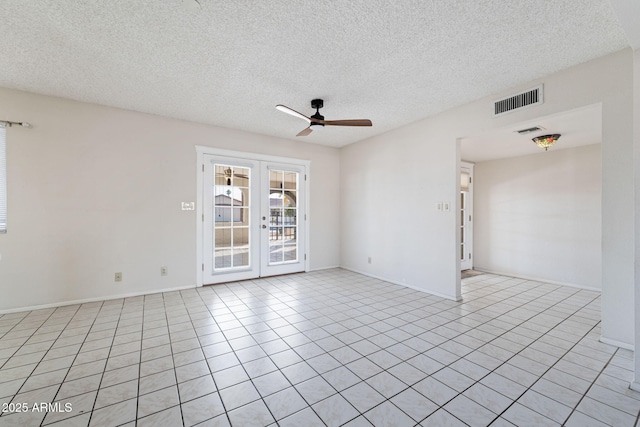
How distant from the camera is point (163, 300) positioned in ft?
12.4

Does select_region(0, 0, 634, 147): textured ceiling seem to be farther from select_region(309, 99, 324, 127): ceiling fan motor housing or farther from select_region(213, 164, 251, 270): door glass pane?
select_region(213, 164, 251, 270): door glass pane

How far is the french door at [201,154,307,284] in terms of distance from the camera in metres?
4.59

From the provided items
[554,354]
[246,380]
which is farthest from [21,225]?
[554,354]

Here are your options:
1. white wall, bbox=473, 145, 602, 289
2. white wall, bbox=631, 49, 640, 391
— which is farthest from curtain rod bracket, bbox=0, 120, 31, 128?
white wall, bbox=473, 145, 602, 289

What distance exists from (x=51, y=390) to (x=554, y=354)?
399cm

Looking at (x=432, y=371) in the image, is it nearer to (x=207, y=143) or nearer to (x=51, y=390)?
(x=51, y=390)

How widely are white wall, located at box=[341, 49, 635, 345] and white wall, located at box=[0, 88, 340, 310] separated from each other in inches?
114

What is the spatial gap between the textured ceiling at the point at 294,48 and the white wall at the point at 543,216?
2982mm

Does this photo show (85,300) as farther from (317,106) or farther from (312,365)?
(317,106)

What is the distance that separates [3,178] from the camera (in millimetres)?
3244

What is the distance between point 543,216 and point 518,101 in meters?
3.20

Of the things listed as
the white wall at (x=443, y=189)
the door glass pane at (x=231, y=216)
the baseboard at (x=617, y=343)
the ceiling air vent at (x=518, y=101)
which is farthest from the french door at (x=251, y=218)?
the baseboard at (x=617, y=343)

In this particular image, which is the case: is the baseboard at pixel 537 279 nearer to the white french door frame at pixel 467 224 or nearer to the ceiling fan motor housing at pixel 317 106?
the white french door frame at pixel 467 224

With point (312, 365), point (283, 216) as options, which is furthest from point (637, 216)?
point (283, 216)
